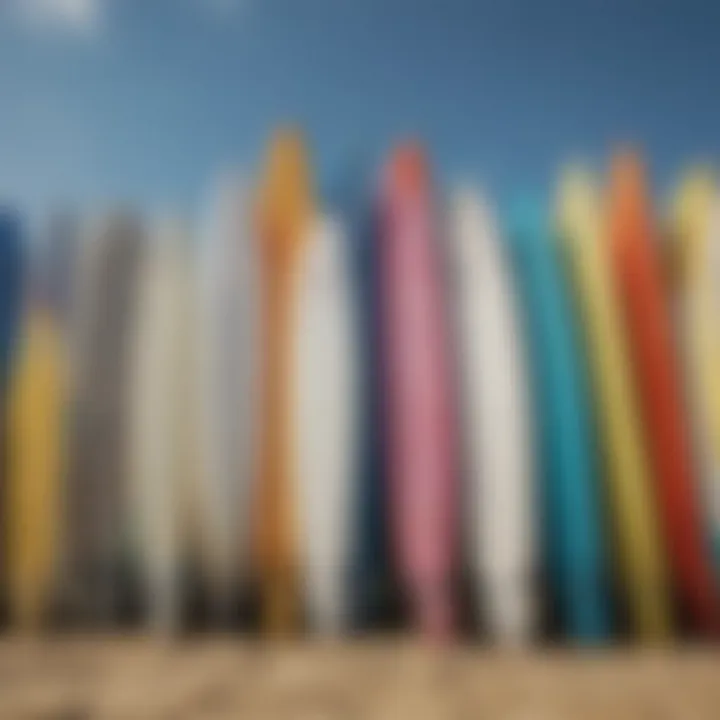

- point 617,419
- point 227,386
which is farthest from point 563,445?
point 227,386

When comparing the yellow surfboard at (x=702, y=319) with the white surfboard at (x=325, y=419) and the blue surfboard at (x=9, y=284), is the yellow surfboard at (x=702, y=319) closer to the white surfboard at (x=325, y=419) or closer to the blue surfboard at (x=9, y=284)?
the white surfboard at (x=325, y=419)

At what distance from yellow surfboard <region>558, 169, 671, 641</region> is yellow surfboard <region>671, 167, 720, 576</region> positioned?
0.03 m

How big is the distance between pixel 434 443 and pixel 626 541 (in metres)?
0.08

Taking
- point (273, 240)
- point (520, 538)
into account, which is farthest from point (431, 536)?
point (273, 240)

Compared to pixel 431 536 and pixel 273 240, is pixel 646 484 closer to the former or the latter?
pixel 431 536

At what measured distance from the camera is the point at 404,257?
0.47m

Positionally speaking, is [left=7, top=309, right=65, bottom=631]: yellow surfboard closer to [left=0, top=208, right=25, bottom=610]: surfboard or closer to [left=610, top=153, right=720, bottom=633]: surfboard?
[left=0, top=208, right=25, bottom=610]: surfboard

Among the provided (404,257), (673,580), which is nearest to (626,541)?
(673,580)

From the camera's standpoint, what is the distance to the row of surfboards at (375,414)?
421 mm

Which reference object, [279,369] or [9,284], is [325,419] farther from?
[9,284]

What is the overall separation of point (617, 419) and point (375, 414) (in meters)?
0.10

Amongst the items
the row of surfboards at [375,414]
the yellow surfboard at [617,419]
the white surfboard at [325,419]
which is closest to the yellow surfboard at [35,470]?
the row of surfboards at [375,414]

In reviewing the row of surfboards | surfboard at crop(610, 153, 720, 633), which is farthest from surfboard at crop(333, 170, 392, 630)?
surfboard at crop(610, 153, 720, 633)

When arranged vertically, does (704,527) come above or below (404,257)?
below
